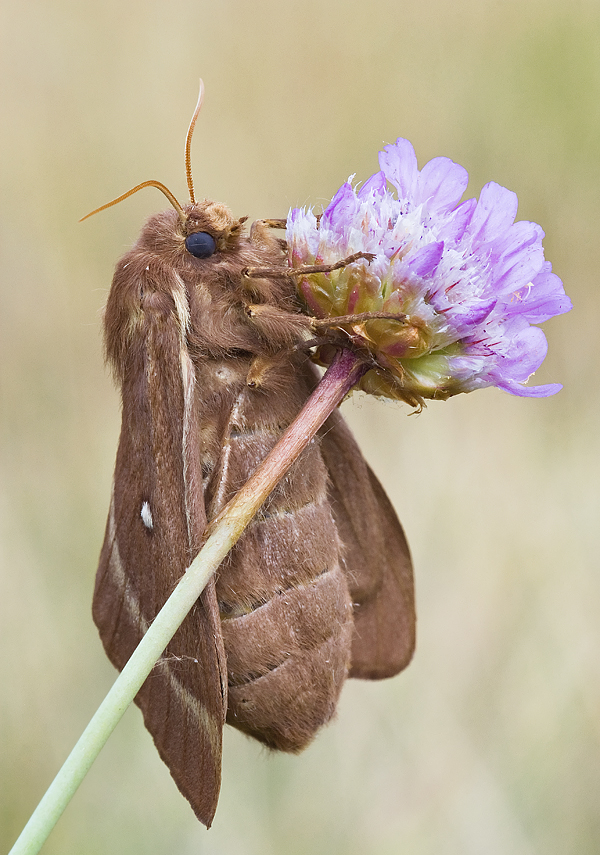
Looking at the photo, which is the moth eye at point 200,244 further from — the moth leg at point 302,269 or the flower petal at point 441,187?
the flower petal at point 441,187

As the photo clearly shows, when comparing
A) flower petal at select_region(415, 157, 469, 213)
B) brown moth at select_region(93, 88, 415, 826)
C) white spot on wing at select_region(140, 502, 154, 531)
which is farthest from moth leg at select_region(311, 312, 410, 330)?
white spot on wing at select_region(140, 502, 154, 531)

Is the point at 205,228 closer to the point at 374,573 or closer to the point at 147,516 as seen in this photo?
the point at 147,516

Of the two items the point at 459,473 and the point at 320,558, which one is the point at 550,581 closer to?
the point at 459,473

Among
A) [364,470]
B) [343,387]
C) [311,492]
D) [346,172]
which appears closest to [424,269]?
[343,387]

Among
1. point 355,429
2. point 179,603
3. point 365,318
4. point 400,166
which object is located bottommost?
point 355,429

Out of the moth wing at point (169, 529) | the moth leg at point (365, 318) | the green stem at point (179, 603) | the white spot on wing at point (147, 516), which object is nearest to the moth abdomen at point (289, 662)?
the moth wing at point (169, 529)

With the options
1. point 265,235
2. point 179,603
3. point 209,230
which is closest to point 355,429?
point 265,235
